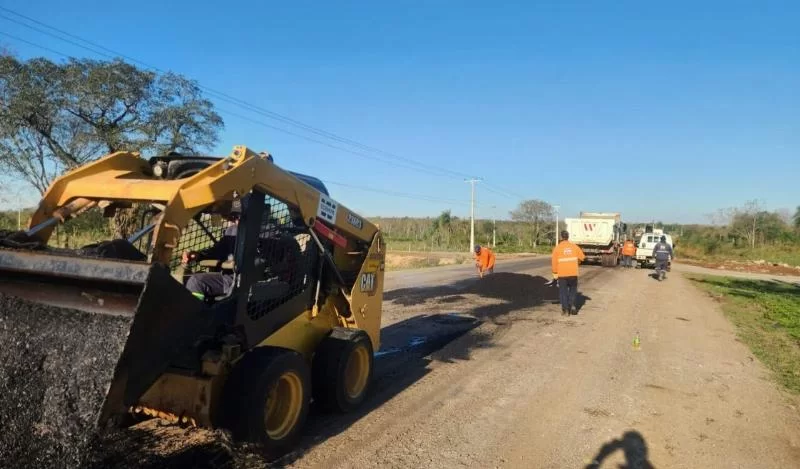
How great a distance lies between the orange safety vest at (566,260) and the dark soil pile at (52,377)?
32.4 feet

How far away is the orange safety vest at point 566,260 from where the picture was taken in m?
11.7

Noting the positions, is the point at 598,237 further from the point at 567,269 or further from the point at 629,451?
the point at 629,451

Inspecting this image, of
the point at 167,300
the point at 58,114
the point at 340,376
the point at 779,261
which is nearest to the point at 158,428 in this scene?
the point at 340,376

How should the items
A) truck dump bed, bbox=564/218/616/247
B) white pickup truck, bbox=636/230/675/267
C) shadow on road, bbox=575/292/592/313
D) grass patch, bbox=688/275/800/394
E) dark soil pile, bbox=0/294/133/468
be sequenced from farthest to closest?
1. white pickup truck, bbox=636/230/675/267
2. truck dump bed, bbox=564/218/616/247
3. shadow on road, bbox=575/292/592/313
4. grass patch, bbox=688/275/800/394
5. dark soil pile, bbox=0/294/133/468

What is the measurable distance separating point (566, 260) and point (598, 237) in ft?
63.8

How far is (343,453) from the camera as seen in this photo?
14.1 ft

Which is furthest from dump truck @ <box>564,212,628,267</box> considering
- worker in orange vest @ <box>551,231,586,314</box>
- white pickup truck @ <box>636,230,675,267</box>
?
worker in orange vest @ <box>551,231,586,314</box>

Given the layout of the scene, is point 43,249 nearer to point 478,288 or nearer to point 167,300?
point 167,300

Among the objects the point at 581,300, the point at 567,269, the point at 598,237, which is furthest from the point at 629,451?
the point at 598,237

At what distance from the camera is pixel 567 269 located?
462 inches

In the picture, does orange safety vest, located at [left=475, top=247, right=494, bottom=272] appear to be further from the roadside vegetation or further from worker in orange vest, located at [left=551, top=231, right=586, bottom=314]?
the roadside vegetation

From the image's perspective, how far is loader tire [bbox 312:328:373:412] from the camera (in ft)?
16.4

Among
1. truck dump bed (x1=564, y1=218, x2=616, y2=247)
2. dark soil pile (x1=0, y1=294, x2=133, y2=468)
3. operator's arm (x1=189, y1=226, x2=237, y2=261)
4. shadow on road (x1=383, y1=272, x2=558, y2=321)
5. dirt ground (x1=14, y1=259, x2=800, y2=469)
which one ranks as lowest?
dirt ground (x1=14, y1=259, x2=800, y2=469)

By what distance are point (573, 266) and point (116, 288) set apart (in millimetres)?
9988
